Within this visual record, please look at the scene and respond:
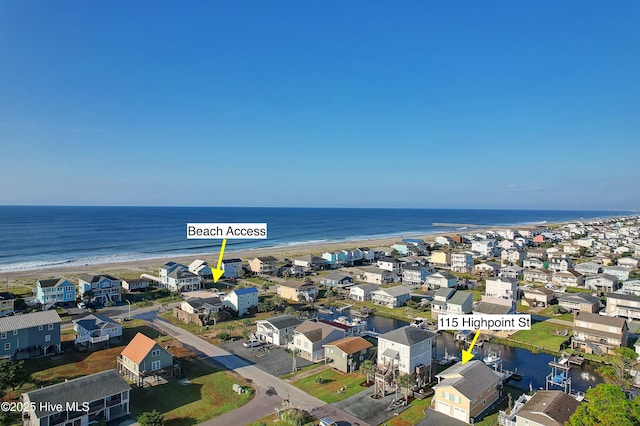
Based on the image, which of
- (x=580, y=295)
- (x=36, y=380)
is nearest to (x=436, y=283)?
(x=580, y=295)

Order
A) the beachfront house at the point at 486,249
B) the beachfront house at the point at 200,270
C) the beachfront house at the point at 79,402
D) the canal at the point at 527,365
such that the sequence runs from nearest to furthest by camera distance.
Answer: the beachfront house at the point at 79,402 < the canal at the point at 527,365 < the beachfront house at the point at 200,270 < the beachfront house at the point at 486,249

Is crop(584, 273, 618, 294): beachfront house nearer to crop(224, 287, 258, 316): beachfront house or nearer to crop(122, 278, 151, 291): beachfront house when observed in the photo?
crop(224, 287, 258, 316): beachfront house

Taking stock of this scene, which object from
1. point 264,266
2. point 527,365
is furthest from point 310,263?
point 527,365

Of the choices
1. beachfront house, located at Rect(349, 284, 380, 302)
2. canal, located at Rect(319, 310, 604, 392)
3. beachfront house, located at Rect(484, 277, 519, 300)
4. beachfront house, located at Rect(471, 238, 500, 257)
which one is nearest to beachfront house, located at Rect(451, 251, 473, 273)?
beachfront house, located at Rect(484, 277, 519, 300)

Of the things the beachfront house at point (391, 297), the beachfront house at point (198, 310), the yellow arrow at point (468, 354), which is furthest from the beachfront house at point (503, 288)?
the beachfront house at point (198, 310)

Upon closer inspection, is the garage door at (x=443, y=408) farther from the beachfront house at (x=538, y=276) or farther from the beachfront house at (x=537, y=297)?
the beachfront house at (x=538, y=276)

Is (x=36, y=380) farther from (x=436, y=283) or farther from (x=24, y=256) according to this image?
(x=24, y=256)

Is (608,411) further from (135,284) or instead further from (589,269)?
(589,269)

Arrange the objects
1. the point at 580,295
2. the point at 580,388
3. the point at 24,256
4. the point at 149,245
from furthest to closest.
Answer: the point at 149,245 → the point at 24,256 → the point at 580,295 → the point at 580,388
